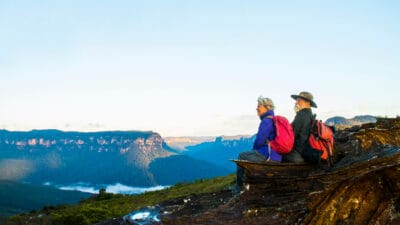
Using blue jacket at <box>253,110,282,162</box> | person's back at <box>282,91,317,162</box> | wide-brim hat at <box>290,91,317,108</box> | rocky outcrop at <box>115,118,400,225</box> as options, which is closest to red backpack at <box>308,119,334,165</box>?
person's back at <box>282,91,317,162</box>

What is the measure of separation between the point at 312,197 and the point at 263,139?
2.14 meters

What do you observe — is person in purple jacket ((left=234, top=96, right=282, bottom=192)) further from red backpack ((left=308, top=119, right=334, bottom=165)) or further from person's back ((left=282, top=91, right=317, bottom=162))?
red backpack ((left=308, top=119, right=334, bottom=165))

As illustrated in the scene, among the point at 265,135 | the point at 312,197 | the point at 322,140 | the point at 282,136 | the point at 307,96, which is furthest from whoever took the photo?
the point at 307,96

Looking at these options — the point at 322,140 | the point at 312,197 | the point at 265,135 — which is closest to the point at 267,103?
the point at 265,135

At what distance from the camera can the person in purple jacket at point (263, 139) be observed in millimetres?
11281

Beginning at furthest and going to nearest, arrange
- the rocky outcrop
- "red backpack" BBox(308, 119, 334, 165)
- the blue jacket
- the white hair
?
the white hair, the blue jacket, "red backpack" BBox(308, 119, 334, 165), the rocky outcrop

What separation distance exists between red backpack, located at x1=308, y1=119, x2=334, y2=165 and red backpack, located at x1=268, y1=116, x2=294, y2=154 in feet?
1.63

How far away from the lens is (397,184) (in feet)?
30.5

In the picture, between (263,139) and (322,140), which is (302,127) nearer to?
(322,140)

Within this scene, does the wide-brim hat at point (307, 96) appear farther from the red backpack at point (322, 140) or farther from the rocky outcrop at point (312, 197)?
the rocky outcrop at point (312, 197)

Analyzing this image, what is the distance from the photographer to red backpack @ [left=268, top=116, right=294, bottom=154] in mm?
11156

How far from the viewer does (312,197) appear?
31.9ft

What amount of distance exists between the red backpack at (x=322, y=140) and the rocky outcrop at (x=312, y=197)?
401mm

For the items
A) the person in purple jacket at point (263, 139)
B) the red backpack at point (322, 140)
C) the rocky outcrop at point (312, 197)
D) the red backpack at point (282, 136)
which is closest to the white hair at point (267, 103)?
the person in purple jacket at point (263, 139)
